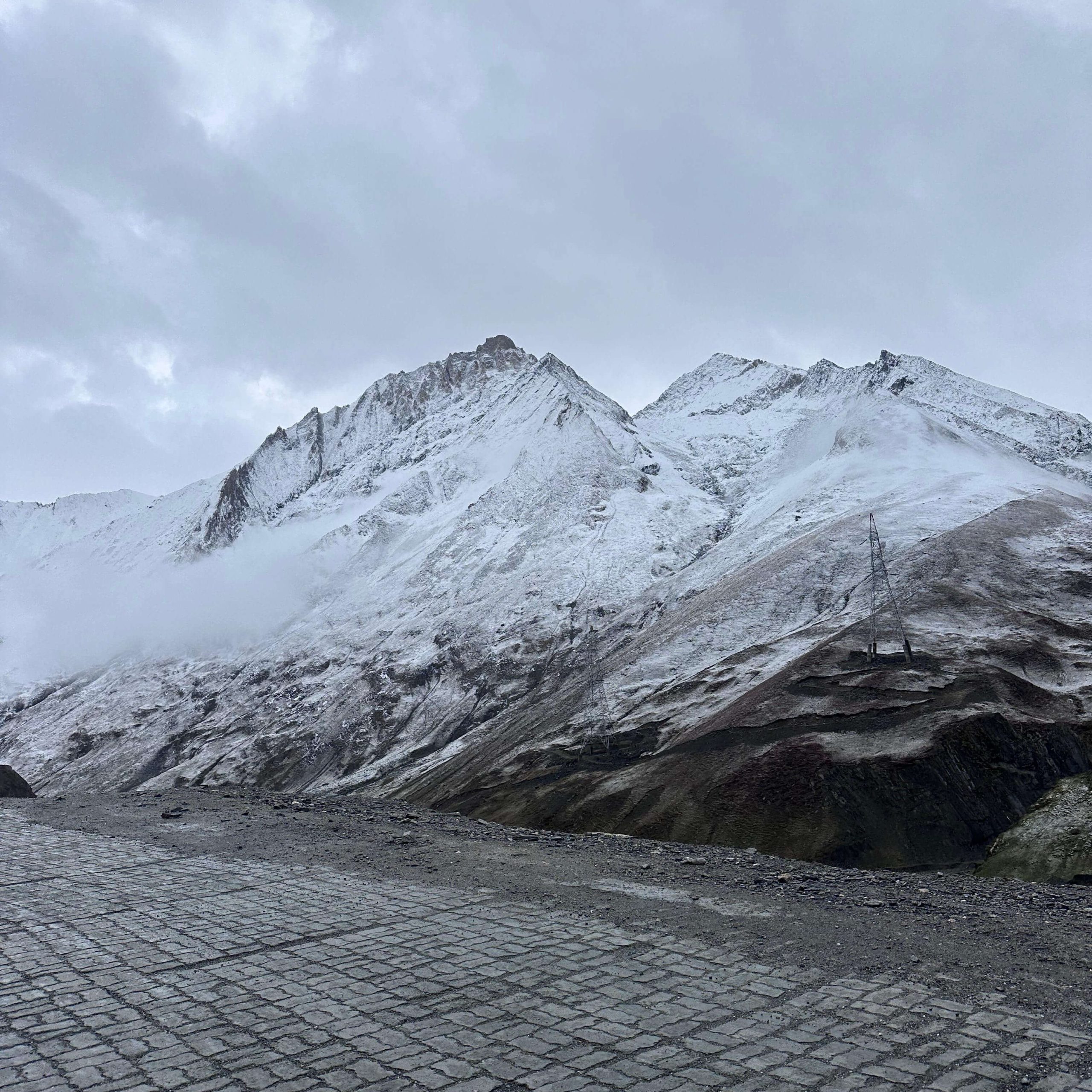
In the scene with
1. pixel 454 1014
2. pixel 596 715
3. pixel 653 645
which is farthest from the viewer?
pixel 653 645

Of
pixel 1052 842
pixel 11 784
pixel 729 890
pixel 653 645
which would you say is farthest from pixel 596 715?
pixel 729 890

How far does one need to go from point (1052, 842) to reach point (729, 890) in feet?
33.1

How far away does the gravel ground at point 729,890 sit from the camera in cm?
1000

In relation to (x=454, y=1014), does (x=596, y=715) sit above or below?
above

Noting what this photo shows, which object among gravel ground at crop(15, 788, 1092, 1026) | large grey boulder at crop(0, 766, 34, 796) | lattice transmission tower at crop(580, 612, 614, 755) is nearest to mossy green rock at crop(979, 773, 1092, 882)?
gravel ground at crop(15, 788, 1092, 1026)

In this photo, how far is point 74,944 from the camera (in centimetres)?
1150

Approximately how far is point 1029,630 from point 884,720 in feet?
83.9

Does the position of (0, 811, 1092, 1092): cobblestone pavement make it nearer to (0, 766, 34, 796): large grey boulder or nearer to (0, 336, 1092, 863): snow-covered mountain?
(0, 336, 1092, 863): snow-covered mountain

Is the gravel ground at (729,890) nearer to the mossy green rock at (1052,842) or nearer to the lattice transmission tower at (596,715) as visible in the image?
the mossy green rock at (1052,842)

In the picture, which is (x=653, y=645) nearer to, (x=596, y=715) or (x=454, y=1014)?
(x=596, y=715)

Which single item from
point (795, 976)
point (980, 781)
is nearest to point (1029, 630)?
point (980, 781)

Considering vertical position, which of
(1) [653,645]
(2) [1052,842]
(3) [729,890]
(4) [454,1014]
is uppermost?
(1) [653,645]

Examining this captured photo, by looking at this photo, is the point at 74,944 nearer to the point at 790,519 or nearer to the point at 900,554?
the point at 900,554

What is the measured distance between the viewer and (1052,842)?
1912 centimetres
